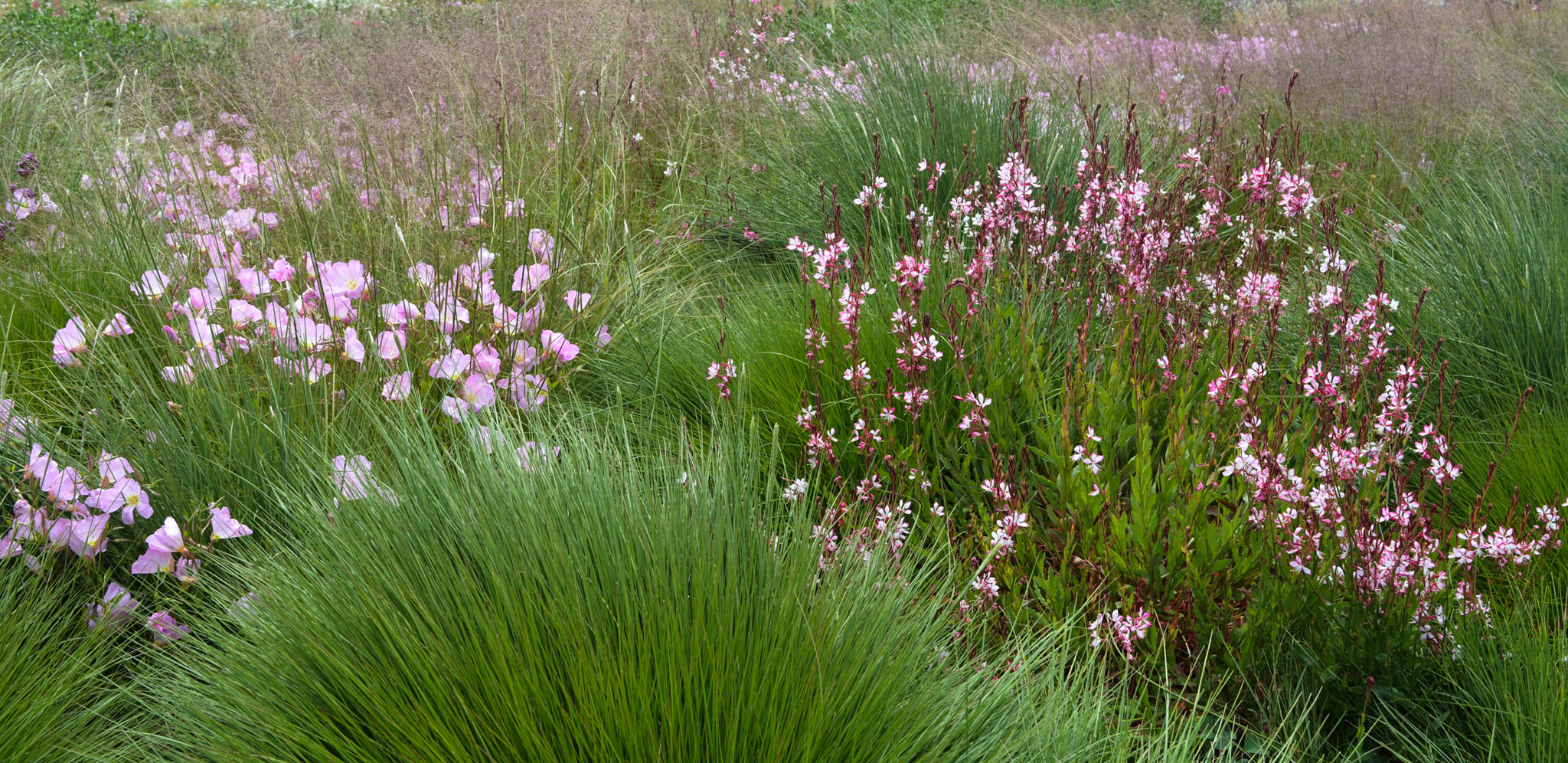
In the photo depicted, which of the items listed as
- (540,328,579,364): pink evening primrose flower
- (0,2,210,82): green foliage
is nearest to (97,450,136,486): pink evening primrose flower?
(540,328,579,364): pink evening primrose flower

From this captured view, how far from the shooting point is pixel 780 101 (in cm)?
527

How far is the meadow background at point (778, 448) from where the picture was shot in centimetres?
147

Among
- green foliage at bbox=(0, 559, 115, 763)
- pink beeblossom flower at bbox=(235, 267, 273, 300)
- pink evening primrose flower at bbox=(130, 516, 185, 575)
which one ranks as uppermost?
pink beeblossom flower at bbox=(235, 267, 273, 300)

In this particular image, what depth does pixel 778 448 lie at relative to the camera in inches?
90.7

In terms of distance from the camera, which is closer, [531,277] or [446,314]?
[446,314]

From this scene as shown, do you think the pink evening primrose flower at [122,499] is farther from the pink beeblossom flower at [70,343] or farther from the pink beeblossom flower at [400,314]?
the pink beeblossom flower at [400,314]

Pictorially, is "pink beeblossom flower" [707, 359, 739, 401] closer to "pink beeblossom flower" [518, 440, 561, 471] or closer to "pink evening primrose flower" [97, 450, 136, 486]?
"pink beeblossom flower" [518, 440, 561, 471]

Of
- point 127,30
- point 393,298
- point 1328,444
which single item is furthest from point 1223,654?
point 127,30

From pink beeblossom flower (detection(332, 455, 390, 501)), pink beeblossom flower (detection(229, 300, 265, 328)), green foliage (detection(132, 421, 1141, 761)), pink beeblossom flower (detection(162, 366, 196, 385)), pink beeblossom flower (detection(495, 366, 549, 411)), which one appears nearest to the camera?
green foliage (detection(132, 421, 1141, 761))

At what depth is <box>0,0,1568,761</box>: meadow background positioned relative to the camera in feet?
4.83

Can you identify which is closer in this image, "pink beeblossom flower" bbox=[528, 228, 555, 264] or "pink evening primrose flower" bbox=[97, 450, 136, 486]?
"pink evening primrose flower" bbox=[97, 450, 136, 486]

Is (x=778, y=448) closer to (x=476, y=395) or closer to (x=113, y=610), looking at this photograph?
(x=476, y=395)

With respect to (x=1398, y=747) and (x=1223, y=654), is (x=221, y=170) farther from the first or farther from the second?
(x=1398, y=747)

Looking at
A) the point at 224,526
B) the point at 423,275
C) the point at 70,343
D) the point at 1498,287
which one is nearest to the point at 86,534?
the point at 224,526
